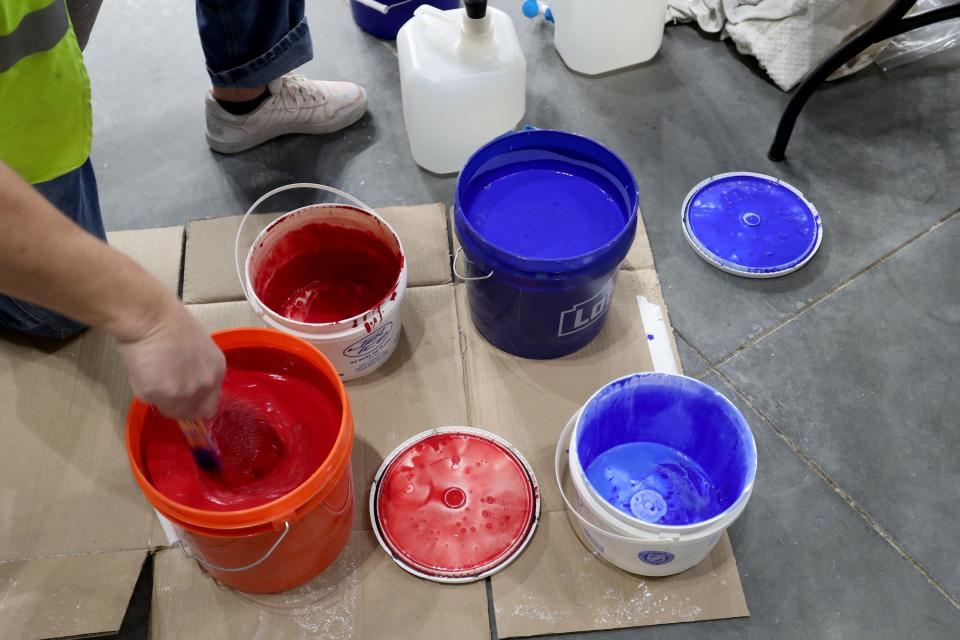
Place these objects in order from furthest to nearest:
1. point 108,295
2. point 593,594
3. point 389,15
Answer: point 389,15
point 593,594
point 108,295

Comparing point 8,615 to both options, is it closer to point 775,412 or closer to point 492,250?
point 492,250

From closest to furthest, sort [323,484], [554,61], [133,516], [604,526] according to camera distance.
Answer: [323,484]
[604,526]
[133,516]
[554,61]

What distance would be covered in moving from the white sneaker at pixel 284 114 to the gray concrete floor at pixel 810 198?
4 cm

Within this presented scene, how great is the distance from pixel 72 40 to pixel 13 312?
0.47 metres

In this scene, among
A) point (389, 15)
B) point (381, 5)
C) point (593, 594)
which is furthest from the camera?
point (389, 15)

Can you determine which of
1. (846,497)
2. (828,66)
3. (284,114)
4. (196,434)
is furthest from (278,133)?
(846,497)

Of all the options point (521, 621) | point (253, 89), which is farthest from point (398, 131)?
point (521, 621)

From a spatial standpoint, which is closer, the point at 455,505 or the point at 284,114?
the point at 455,505

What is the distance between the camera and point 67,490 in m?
1.31

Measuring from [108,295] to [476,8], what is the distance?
1.02 metres

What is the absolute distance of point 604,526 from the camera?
1.15m

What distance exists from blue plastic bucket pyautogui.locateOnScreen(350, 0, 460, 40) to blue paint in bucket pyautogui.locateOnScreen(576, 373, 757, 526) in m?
1.10

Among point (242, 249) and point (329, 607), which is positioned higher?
point (242, 249)

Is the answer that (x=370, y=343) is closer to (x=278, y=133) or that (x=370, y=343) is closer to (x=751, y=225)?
(x=278, y=133)
